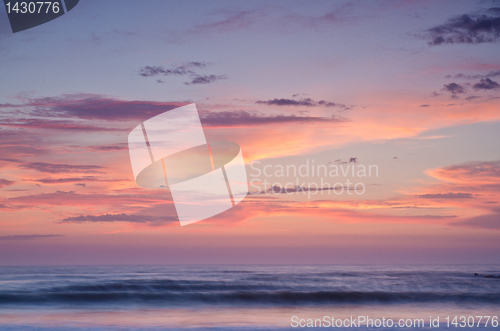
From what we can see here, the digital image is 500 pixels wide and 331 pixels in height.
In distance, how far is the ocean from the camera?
48.7 feet

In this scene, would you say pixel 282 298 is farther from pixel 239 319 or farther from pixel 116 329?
pixel 116 329

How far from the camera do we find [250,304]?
22.2 meters

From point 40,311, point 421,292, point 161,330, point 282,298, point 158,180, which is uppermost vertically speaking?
point 158,180

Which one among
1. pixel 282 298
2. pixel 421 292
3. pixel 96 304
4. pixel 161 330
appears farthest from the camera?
pixel 421 292

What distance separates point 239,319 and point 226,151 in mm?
7089

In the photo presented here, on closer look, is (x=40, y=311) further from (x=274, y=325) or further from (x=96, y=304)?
(x=274, y=325)

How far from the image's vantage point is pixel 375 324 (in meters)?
14.7

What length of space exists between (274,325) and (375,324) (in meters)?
3.85

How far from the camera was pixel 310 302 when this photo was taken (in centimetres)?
2294

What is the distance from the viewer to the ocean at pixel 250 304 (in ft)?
48.7

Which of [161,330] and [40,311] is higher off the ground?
[161,330]

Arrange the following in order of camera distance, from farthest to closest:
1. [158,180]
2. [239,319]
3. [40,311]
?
[40,311], [239,319], [158,180]

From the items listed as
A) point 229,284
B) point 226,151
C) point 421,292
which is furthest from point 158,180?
point 421,292

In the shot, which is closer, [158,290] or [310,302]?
[310,302]
